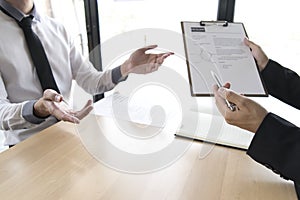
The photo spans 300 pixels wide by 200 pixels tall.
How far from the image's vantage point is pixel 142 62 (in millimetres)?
1072

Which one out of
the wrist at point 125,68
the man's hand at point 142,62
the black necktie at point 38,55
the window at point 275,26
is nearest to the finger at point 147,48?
the man's hand at point 142,62

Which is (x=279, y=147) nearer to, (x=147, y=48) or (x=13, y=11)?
(x=147, y=48)

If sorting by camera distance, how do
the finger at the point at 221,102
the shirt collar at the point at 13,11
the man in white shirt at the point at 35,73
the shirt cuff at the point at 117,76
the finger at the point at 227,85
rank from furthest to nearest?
the shirt cuff at the point at 117,76 < the shirt collar at the point at 13,11 < the man in white shirt at the point at 35,73 < the finger at the point at 227,85 < the finger at the point at 221,102

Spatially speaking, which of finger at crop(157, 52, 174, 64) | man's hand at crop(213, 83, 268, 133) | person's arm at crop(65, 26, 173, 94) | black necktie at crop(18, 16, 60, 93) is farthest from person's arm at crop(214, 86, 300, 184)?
black necktie at crop(18, 16, 60, 93)

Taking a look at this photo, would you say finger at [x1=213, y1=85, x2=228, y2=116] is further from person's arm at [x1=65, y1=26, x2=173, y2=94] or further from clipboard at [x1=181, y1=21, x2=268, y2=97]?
person's arm at [x1=65, y1=26, x2=173, y2=94]

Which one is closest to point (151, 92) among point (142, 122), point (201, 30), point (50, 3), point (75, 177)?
point (142, 122)

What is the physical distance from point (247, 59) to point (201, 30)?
0.20 metres

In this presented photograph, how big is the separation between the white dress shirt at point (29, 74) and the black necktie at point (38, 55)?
0.06 ft

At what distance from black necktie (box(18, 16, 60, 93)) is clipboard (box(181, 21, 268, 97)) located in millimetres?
577

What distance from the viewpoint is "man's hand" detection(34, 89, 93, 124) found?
863 millimetres

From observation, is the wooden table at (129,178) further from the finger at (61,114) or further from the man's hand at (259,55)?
the man's hand at (259,55)

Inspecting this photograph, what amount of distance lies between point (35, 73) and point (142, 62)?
0.44 meters

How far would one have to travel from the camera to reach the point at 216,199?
605 mm

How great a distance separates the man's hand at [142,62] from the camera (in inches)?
38.2
